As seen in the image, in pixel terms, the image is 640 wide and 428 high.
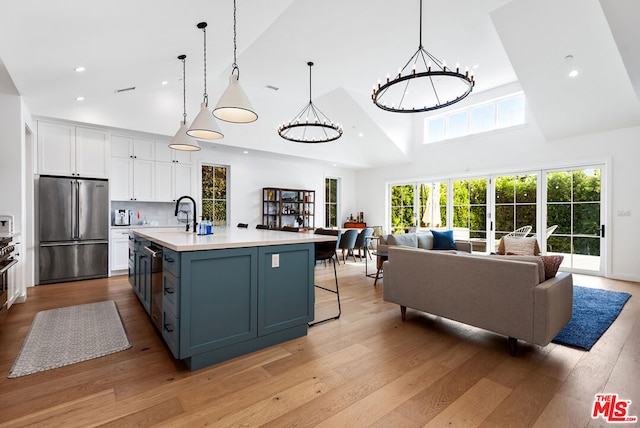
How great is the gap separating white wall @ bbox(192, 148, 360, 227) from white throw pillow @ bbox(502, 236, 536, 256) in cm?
467

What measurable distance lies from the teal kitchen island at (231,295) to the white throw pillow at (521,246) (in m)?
3.57

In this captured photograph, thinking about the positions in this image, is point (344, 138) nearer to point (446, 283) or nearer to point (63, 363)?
point (446, 283)

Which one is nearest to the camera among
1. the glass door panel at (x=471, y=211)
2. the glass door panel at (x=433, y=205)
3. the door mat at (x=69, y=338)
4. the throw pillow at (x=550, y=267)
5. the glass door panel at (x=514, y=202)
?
the door mat at (x=69, y=338)

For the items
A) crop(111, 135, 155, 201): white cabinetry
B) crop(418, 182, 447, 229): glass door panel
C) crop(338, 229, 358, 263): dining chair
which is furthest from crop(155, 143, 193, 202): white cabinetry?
crop(418, 182, 447, 229): glass door panel

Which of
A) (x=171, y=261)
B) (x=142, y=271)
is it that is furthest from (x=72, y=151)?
(x=171, y=261)

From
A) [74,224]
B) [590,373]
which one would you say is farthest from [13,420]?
[74,224]

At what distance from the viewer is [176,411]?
1.77 metres

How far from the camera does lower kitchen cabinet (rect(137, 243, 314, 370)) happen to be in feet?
7.11

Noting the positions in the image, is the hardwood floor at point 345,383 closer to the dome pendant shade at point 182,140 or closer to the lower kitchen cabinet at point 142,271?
the lower kitchen cabinet at point 142,271

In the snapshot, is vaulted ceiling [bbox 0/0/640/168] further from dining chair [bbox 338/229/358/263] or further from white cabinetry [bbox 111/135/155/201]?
dining chair [bbox 338/229/358/263]

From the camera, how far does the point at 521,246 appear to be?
4.87 m

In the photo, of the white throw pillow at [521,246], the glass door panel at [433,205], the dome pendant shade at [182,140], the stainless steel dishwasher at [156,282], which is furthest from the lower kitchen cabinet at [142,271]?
the glass door panel at [433,205]

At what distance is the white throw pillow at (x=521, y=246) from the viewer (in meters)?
4.82

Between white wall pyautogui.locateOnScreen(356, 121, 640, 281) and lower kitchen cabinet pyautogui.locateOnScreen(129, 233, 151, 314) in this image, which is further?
white wall pyautogui.locateOnScreen(356, 121, 640, 281)
